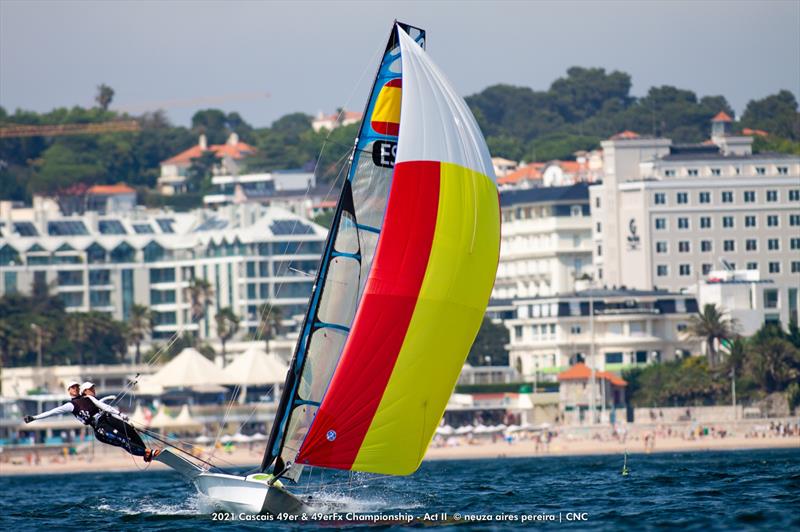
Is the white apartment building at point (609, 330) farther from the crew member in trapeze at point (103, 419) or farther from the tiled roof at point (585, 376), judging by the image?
the crew member in trapeze at point (103, 419)

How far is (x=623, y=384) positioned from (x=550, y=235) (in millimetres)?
44734

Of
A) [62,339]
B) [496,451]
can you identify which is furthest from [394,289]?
[62,339]

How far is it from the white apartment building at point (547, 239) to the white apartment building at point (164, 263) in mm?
16496

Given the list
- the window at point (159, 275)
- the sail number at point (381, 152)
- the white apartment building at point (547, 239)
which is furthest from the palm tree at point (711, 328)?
the sail number at point (381, 152)

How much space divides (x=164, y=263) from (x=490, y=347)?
3857cm

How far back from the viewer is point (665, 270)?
135 metres

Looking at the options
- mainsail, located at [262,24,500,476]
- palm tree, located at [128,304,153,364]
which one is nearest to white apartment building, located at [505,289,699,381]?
palm tree, located at [128,304,153,364]

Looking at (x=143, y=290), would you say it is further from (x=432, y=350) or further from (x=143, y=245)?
(x=432, y=350)

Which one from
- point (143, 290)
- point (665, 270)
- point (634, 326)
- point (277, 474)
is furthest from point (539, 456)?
point (143, 290)

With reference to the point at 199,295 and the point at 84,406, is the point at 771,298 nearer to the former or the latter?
the point at 199,295

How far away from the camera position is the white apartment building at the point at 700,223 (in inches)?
5320

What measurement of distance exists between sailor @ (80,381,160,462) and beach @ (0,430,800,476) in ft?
175

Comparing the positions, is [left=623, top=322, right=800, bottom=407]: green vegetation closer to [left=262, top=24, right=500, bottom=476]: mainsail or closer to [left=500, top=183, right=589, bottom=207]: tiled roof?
[left=500, top=183, right=589, bottom=207]: tiled roof

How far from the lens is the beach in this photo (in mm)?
90188
